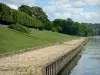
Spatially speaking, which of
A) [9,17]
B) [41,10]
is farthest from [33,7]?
[9,17]

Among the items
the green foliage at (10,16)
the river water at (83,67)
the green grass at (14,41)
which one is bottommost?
the river water at (83,67)

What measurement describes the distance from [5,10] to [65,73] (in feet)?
217

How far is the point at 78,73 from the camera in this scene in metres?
37.1

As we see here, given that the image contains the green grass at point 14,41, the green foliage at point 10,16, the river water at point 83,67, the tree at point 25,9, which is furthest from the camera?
the tree at point 25,9

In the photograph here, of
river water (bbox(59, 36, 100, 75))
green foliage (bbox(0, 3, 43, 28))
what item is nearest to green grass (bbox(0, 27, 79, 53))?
river water (bbox(59, 36, 100, 75))

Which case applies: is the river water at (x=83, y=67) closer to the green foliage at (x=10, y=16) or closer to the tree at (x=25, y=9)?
the green foliage at (x=10, y=16)

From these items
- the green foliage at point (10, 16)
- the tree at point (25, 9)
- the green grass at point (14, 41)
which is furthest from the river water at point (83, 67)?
the tree at point (25, 9)

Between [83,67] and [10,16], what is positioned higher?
[10,16]

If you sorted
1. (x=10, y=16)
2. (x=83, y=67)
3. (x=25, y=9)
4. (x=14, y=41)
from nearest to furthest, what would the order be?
(x=83, y=67)
(x=14, y=41)
(x=10, y=16)
(x=25, y=9)

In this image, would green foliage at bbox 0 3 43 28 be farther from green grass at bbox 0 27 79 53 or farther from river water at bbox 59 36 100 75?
river water at bbox 59 36 100 75

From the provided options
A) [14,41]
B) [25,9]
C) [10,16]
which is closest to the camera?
[14,41]

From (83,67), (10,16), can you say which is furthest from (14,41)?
(10,16)

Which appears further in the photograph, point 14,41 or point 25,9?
point 25,9

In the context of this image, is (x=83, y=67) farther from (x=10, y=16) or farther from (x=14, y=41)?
(x=10, y=16)
